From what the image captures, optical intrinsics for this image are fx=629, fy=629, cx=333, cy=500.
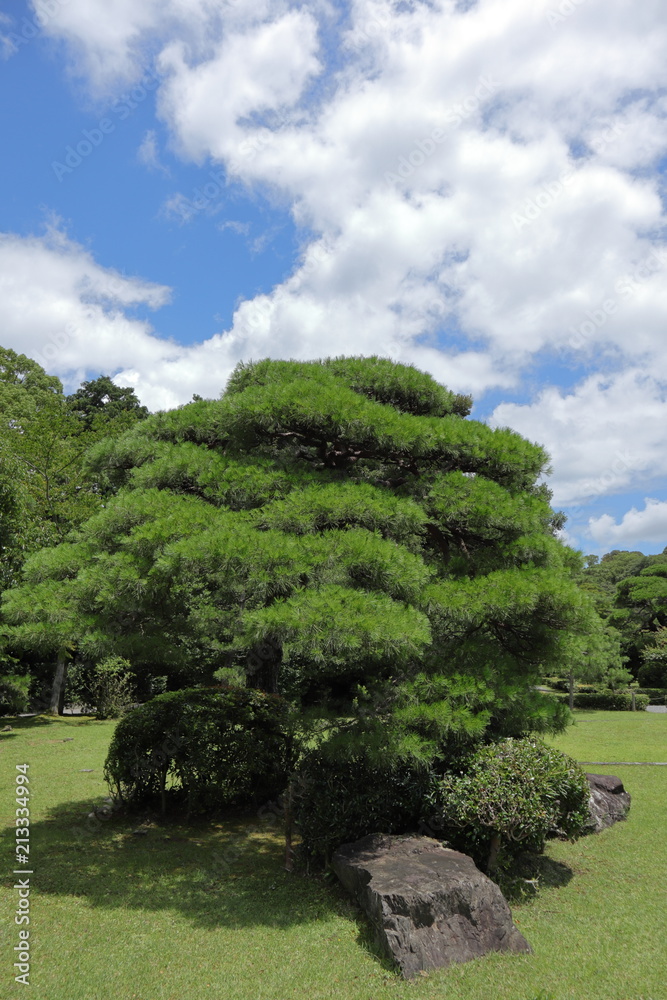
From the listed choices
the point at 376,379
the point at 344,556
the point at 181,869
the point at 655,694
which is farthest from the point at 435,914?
the point at 655,694

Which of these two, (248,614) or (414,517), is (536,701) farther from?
(248,614)

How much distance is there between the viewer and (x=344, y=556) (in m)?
5.52

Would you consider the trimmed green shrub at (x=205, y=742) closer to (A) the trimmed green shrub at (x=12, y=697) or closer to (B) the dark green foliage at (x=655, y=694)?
(A) the trimmed green shrub at (x=12, y=697)

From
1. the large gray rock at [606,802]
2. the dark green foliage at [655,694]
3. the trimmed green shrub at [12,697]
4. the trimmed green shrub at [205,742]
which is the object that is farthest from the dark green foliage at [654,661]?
the trimmed green shrub at [12,697]

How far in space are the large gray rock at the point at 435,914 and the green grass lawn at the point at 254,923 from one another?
135 millimetres

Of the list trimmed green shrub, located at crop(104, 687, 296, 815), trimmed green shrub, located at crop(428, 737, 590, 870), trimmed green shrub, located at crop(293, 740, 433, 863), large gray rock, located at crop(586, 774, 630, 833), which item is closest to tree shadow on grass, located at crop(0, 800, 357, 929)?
trimmed green shrub, located at crop(293, 740, 433, 863)

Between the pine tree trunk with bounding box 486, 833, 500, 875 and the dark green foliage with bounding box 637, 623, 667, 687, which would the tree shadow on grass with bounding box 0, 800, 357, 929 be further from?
the dark green foliage with bounding box 637, 623, 667, 687

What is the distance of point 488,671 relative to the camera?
6.18 m

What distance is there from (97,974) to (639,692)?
1195 inches

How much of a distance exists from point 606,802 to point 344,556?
621 centimetres

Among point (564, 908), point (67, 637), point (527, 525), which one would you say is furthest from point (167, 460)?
point (564, 908)

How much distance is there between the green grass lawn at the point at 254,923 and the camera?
4.47m

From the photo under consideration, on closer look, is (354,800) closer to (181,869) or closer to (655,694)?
(181,869)

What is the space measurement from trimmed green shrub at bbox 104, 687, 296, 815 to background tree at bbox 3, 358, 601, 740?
92cm
